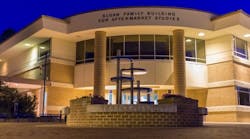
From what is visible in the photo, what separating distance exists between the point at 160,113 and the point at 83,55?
1985 cm

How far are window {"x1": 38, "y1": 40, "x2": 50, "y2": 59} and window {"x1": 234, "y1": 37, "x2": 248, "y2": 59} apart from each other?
18.1 metres

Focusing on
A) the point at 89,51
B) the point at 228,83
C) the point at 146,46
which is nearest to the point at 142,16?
the point at 146,46

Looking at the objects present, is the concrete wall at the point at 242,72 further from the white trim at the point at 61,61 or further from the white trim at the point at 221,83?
the white trim at the point at 61,61

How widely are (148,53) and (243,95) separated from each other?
9.62 meters

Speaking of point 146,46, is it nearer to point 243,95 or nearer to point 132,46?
point 132,46

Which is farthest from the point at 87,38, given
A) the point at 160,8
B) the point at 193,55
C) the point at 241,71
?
the point at 241,71

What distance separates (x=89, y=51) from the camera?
31.1 metres

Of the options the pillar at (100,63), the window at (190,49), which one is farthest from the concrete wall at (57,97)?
the window at (190,49)

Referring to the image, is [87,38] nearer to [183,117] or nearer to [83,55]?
[83,55]

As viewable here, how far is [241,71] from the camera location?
97.5 ft

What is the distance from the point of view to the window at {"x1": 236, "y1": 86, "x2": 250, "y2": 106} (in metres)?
28.7

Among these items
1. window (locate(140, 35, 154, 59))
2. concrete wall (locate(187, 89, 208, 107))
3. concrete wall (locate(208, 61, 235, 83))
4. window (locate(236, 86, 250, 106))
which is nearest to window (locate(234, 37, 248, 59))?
concrete wall (locate(208, 61, 235, 83))

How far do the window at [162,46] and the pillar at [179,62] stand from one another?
1.42m

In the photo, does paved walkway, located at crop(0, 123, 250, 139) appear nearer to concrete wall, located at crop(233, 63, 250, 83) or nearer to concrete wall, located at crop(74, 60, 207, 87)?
concrete wall, located at crop(74, 60, 207, 87)
